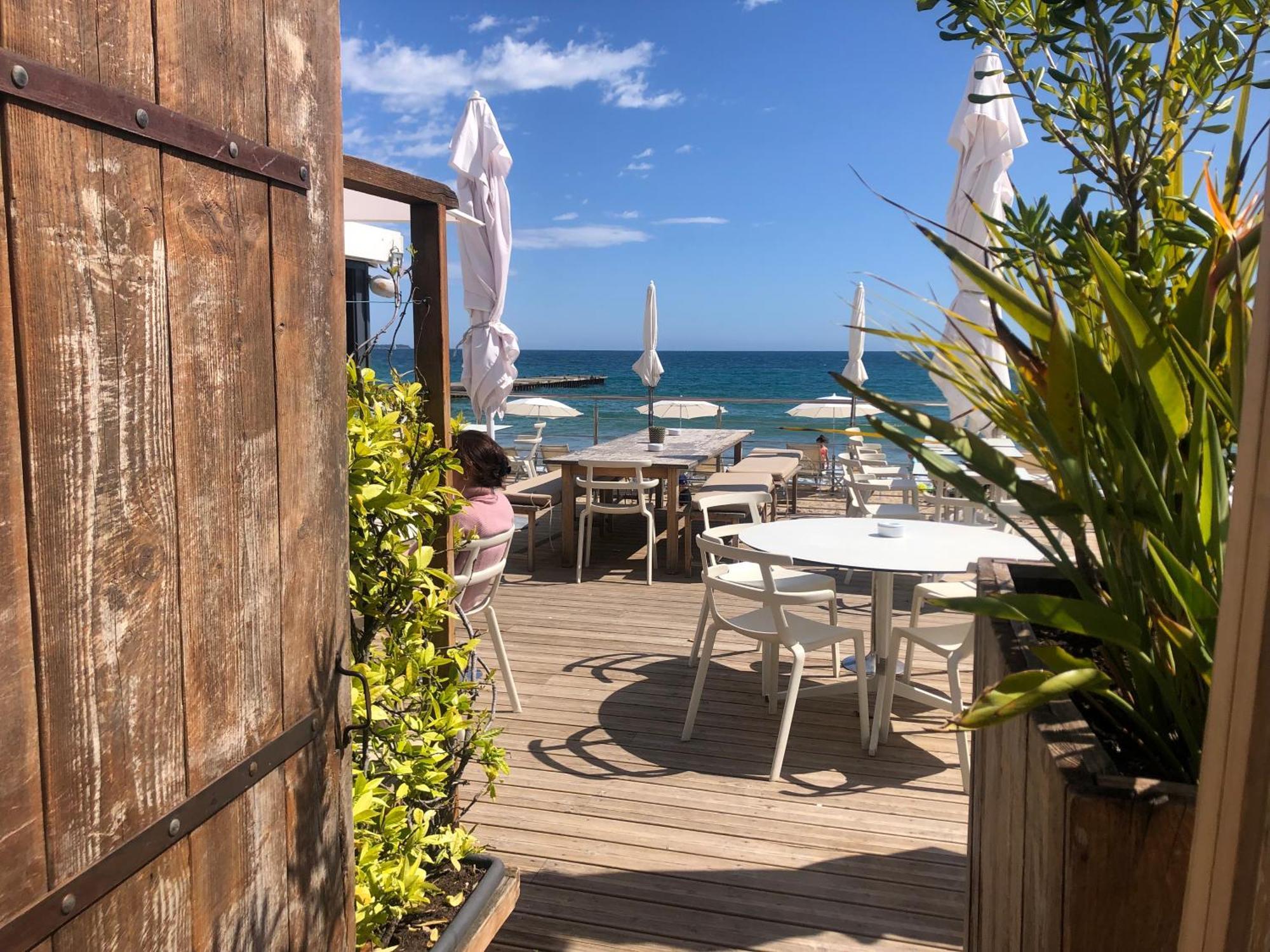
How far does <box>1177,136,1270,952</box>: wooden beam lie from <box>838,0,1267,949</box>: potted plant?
16cm

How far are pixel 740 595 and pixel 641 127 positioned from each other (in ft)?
147

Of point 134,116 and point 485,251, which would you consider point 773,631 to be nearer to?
point 134,116

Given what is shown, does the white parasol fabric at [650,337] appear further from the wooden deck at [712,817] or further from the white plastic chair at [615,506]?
the wooden deck at [712,817]

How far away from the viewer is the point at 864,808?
288 cm

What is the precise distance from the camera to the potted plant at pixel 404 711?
1.54 meters

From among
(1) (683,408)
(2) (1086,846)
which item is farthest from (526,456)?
(2) (1086,846)

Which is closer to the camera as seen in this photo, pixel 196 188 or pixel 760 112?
pixel 196 188

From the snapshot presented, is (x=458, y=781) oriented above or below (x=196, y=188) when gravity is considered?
below

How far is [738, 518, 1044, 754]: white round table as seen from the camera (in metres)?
3.18

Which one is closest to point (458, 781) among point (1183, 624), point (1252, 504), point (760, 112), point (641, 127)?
point (1183, 624)

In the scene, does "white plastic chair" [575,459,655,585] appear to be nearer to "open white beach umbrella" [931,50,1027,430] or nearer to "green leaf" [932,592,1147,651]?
"open white beach umbrella" [931,50,1027,430]

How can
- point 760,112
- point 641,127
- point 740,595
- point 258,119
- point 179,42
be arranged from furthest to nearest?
point 641,127 → point 760,112 → point 740,595 → point 258,119 → point 179,42

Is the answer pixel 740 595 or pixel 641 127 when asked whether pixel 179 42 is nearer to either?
pixel 740 595

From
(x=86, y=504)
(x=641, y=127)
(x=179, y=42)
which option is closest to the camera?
(x=86, y=504)
